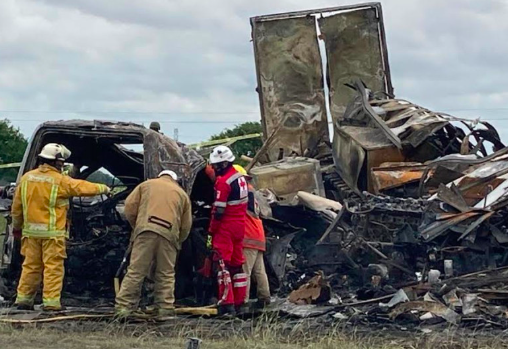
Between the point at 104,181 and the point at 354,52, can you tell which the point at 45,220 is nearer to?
the point at 104,181

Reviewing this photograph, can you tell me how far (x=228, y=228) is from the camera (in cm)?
939

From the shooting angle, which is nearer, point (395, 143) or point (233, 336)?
point (233, 336)

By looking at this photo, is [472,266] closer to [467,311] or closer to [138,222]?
[467,311]

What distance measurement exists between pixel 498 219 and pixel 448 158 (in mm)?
2350

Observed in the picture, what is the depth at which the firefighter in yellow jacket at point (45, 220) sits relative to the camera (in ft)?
30.5

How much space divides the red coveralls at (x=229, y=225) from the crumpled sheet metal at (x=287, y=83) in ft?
24.5

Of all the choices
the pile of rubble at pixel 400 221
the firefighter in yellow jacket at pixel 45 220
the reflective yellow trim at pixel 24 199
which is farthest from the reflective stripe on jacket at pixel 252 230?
the reflective yellow trim at pixel 24 199

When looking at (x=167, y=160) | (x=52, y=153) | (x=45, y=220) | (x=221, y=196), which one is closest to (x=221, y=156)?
(x=221, y=196)

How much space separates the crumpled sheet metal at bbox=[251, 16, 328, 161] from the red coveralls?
748 cm

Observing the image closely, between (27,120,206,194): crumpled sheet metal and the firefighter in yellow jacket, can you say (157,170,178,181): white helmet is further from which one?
the firefighter in yellow jacket

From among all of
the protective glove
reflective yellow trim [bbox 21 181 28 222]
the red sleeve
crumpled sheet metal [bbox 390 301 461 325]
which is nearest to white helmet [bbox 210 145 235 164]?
the red sleeve

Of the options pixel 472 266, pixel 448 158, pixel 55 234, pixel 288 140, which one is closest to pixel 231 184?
pixel 55 234

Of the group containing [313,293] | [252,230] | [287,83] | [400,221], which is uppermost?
[287,83]

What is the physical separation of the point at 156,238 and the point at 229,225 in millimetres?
701
